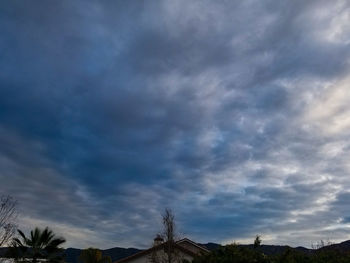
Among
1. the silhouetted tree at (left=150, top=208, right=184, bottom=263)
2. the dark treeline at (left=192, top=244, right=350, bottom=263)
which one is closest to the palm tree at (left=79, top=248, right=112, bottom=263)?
the silhouetted tree at (left=150, top=208, right=184, bottom=263)

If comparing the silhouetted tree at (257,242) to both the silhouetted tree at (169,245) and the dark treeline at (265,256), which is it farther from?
the silhouetted tree at (169,245)

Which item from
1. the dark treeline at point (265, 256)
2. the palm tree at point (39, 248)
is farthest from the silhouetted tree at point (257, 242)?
the palm tree at point (39, 248)

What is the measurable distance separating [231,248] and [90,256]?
37.6 m

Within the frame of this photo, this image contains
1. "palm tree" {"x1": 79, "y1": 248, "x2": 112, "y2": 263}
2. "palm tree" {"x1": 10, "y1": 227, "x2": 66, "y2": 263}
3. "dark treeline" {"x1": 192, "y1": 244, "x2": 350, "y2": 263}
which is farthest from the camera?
"palm tree" {"x1": 79, "y1": 248, "x2": 112, "y2": 263}

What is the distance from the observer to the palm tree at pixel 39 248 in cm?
3078

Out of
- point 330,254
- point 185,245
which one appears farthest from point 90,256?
point 330,254

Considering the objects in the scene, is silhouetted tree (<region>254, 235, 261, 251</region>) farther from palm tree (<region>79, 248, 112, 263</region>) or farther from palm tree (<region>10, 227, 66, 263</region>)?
palm tree (<region>79, 248, 112, 263</region>)

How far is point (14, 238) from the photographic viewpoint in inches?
1168

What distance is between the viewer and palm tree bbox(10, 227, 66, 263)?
1212 inches

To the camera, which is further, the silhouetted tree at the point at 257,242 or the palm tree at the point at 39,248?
the palm tree at the point at 39,248

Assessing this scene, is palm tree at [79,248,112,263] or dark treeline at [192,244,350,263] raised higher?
palm tree at [79,248,112,263]

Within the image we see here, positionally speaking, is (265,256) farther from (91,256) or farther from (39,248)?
(91,256)

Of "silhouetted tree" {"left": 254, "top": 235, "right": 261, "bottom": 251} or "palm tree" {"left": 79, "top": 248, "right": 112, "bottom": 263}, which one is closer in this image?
"silhouetted tree" {"left": 254, "top": 235, "right": 261, "bottom": 251}

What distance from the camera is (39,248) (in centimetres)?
3162
